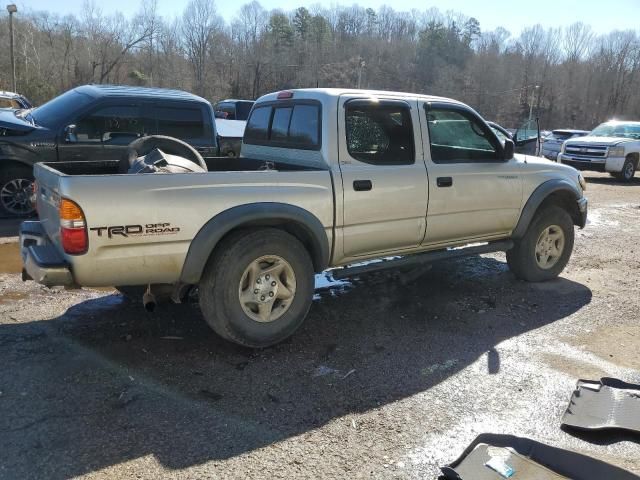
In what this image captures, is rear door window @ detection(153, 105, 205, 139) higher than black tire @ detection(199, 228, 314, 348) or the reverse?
higher

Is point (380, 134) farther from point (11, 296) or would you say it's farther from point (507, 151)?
point (11, 296)

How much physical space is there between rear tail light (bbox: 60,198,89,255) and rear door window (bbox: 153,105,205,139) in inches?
197

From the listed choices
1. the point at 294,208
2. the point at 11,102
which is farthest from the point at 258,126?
the point at 11,102

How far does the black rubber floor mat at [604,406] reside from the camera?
326 centimetres

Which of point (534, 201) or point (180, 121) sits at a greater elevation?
point (180, 121)

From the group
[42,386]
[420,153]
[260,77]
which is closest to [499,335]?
[420,153]

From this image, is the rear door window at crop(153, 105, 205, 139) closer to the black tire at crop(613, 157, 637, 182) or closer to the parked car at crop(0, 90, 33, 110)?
the parked car at crop(0, 90, 33, 110)

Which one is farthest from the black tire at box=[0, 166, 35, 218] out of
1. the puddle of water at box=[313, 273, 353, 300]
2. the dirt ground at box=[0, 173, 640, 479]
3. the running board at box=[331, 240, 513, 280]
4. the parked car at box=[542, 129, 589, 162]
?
the parked car at box=[542, 129, 589, 162]

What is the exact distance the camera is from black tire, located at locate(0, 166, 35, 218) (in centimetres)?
745

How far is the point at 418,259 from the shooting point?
5062 millimetres

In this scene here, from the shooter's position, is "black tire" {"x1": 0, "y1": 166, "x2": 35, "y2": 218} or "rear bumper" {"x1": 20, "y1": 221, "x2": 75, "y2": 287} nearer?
"rear bumper" {"x1": 20, "y1": 221, "x2": 75, "y2": 287}

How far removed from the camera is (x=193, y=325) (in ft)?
14.9

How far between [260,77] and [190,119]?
202 ft

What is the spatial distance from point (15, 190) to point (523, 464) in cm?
733
